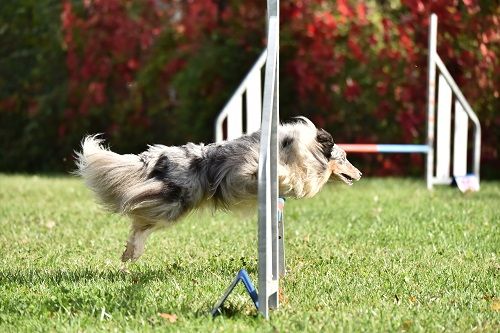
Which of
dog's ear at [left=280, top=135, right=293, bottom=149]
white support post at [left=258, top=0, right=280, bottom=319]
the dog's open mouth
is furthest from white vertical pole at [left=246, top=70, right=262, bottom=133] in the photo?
white support post at [left=258, top=0, right=280, bottom=319]

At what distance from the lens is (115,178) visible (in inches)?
226

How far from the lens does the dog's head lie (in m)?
6.03

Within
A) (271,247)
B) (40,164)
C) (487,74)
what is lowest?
(40,164)

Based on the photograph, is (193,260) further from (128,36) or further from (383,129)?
(128,36)

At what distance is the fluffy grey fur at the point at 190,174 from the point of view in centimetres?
561

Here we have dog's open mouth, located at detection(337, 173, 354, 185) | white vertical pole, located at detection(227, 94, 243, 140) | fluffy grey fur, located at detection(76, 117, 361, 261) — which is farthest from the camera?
white vertical pole, located at detection(227, 94, 243, 140)

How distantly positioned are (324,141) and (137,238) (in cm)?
147

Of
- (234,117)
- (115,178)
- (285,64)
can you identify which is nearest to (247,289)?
(115,178)

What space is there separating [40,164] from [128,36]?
3585 millimetres

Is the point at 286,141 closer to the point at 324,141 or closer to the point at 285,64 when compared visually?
the point at 324,141

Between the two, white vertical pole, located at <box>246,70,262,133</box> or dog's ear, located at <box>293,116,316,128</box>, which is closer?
dog's ear, located at <box>293,116,316,128</box>

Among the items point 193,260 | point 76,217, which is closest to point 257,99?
point 76,217

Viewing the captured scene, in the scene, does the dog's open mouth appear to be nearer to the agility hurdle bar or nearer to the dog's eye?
the dog's eye

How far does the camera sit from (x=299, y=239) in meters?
7.35
